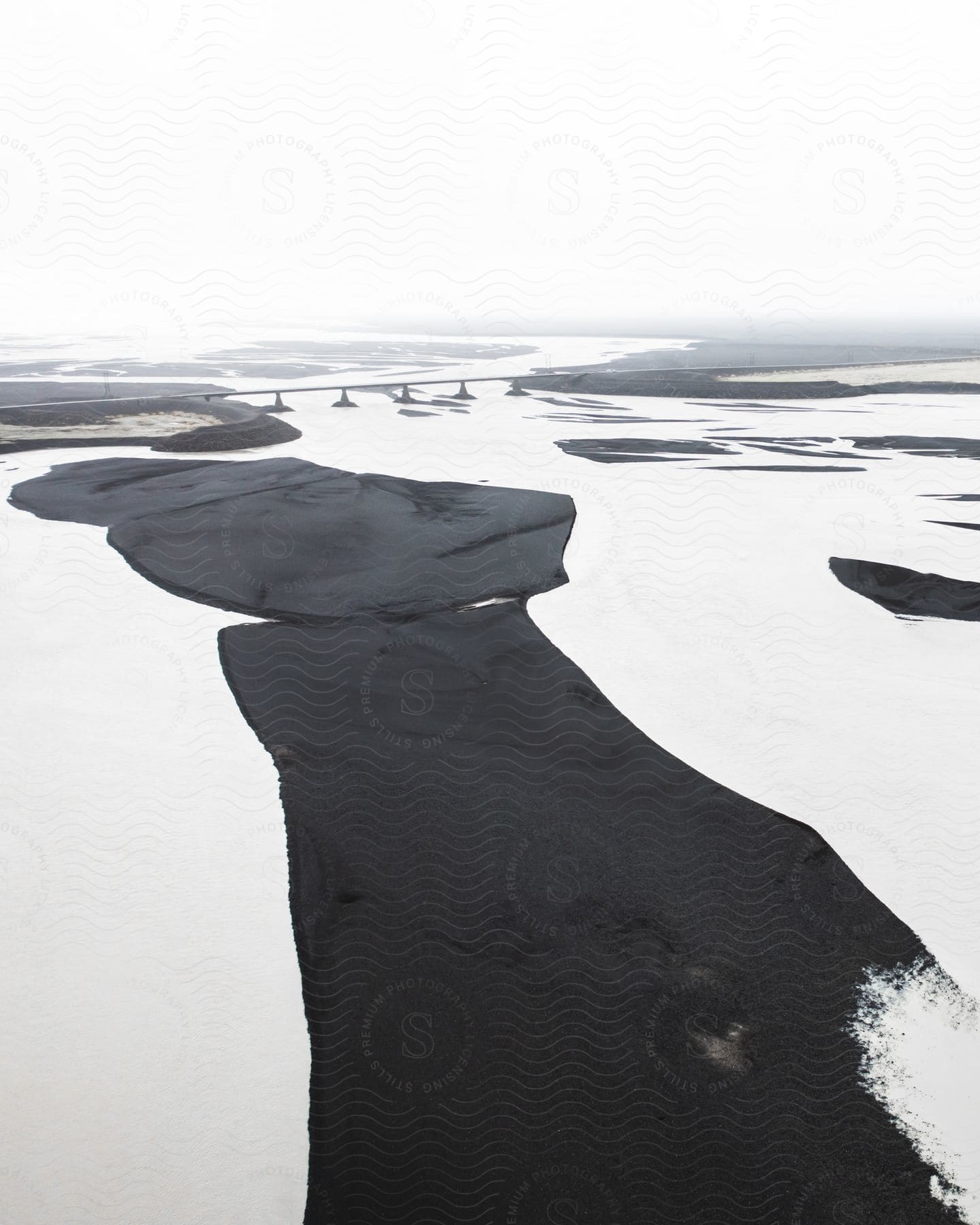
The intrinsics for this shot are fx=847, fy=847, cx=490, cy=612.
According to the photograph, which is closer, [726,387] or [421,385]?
[421,385]

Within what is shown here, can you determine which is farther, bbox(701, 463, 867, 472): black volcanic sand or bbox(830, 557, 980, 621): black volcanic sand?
bbox(701, 463, 867, 472): black volcanic sand

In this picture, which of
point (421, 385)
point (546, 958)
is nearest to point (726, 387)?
point (421, 385)

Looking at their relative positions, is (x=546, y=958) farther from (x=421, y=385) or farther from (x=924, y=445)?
(x=421, y=385)

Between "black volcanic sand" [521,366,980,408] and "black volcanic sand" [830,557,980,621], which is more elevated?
"black volcanic sand" [521,366,980,408]

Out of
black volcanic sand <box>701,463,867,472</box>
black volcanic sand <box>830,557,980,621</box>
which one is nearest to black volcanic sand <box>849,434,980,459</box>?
black volcanic sand <box>701,463,867,472</box>

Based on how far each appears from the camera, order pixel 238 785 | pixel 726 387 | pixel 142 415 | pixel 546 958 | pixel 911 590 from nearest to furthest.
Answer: pixel 546 958 < pixel 238 785 < pixel 911 590 < pixel 142 415 < pixel 726 387

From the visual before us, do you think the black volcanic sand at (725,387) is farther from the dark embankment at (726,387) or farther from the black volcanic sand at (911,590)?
the black volcanic sand at (911,590)

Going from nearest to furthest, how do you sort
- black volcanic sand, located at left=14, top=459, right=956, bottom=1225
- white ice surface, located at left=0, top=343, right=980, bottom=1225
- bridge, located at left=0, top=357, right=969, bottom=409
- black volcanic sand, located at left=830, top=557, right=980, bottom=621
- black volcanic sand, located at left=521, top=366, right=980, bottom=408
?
black volcanic sand, located at left=14, top=459, right=956, bottom=1225 < white ice surface, located at left=0, top=343, right=980, bottom=1225 < black volcanic sand, located at left=830, top=557, right=980, bottom=621 < bridge, located at left=0, top=357, right=969, bottom=409 < black volcanic sand, located at left=521, top=366, right=980, bottom=408

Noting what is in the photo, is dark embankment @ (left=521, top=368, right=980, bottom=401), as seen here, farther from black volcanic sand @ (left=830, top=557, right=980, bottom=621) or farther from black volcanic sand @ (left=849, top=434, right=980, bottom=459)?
black volcanic sand @ (left=830, top=557, right=980, bottom=621)
